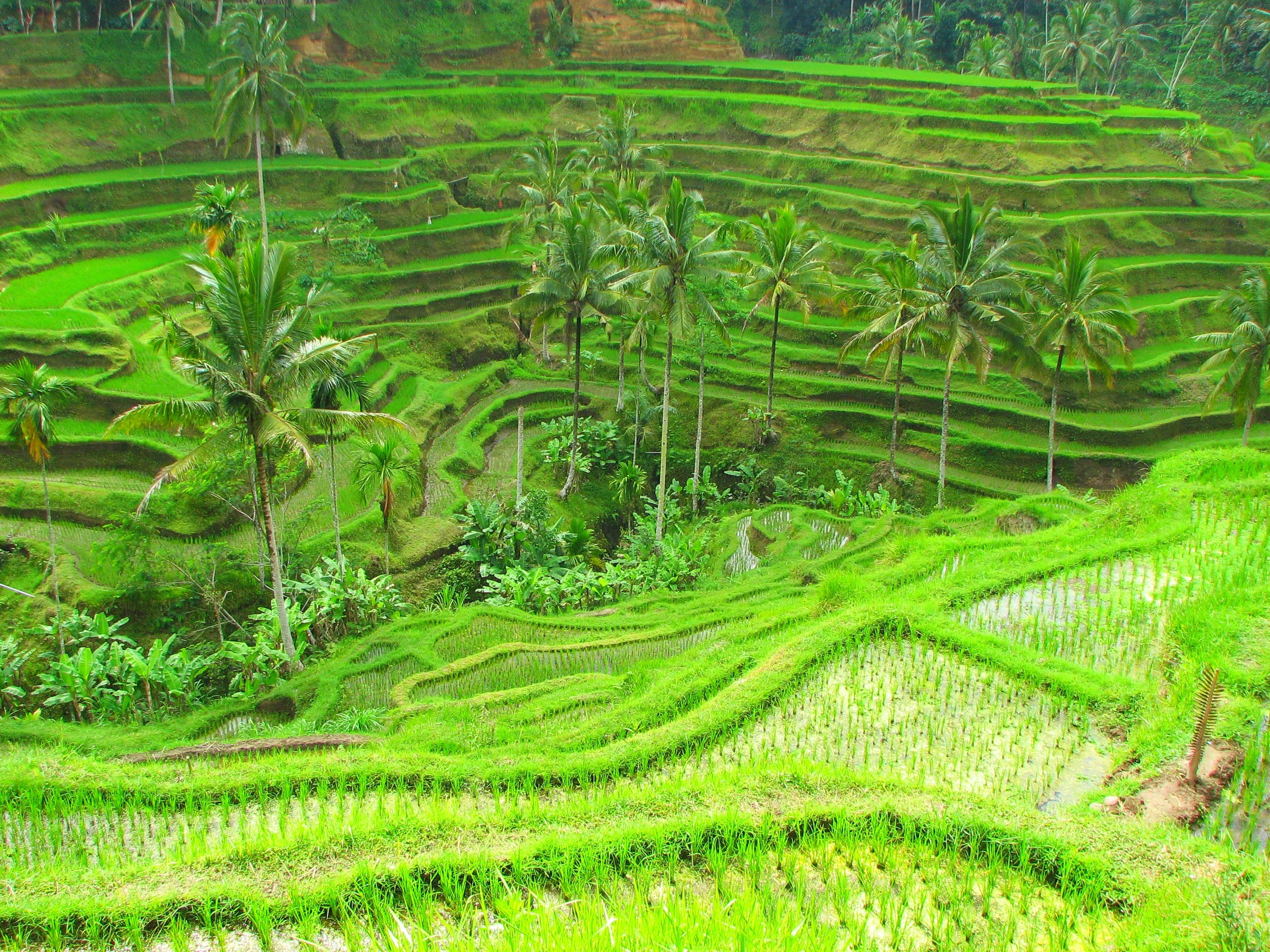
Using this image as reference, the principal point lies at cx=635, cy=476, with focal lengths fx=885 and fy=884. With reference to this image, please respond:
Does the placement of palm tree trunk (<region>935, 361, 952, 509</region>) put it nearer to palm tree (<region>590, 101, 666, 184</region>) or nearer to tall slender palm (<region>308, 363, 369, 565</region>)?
tall slender palm (<region>308, 363, 369, 565</region>)

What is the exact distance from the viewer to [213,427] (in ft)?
58.0

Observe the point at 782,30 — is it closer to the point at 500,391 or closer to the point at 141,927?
the point at 500,391

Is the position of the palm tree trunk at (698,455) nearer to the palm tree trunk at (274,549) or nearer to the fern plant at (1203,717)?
the palm tree trunk at (274,549)

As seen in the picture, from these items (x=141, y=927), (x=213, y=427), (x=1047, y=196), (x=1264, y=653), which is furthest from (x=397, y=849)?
(x=1047, y=196)

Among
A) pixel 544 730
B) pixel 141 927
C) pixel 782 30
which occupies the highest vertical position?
pixel 782 30

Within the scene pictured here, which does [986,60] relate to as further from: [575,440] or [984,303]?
[575,440]

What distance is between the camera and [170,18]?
34438 mm

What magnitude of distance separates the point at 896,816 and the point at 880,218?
94.1 ft

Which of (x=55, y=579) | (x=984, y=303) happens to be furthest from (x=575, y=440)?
(x=55, y=579)

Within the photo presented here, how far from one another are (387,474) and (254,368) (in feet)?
14.8

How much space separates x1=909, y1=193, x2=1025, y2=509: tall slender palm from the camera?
808 inches

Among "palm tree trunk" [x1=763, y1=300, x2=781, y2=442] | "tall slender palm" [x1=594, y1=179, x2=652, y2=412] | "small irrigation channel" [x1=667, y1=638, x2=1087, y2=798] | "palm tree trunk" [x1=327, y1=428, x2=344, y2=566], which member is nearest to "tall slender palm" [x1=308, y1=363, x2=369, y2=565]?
"palm tree trunk" [x1=327, y1=428, x2=344, y2=566]

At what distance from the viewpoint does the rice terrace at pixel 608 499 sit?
6.50 m

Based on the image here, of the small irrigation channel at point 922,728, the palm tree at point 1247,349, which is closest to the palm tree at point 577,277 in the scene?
the small irrigation channel at point 922,728
